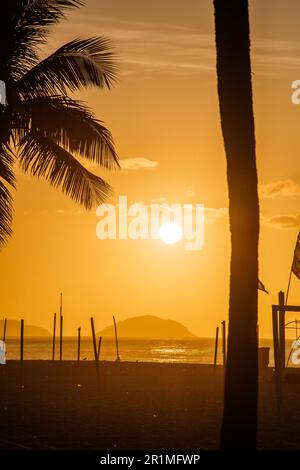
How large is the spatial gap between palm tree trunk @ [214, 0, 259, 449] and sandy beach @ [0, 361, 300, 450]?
4.32 meters

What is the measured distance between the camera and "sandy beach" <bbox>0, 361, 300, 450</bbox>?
19.1 m

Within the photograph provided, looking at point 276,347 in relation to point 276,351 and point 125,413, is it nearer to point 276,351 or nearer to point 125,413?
point 276,351

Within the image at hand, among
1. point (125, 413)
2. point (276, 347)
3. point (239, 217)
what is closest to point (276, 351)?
point (276, 347)

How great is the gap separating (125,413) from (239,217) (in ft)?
38.7

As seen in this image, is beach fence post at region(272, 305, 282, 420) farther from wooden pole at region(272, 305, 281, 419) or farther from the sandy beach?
the sandy beach

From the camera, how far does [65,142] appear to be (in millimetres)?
25078

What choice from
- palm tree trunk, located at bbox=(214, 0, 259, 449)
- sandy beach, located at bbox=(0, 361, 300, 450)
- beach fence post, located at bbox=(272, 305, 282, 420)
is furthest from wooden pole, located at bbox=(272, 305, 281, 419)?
palm tree trunk, located at bbox=(214, 0, 259, 449)

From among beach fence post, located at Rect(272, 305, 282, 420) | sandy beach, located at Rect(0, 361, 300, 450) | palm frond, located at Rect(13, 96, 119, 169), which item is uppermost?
palm frond, located at Rect(13, 96, 119, 169)
